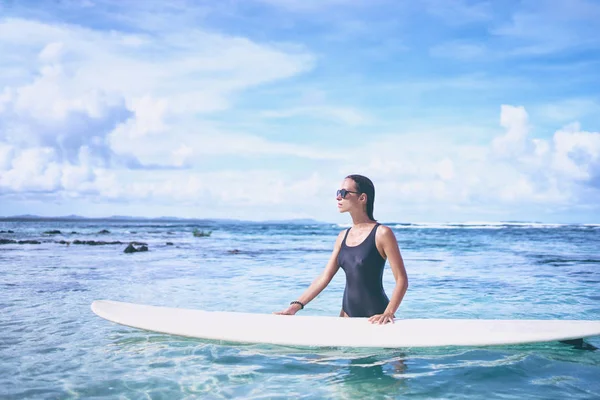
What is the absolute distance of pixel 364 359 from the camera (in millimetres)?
5051

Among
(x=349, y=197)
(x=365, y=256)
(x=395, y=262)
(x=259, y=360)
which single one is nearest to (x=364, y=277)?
(x=365, y=256)

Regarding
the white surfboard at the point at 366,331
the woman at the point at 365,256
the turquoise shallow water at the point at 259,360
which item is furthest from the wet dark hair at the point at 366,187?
the turquoise shallow water at the point at 259,360

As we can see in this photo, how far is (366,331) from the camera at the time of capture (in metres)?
4.84

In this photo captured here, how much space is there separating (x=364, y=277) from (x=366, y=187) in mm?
799

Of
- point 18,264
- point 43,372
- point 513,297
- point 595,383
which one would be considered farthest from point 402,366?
point 18,264

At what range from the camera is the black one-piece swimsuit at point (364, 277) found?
4.62m

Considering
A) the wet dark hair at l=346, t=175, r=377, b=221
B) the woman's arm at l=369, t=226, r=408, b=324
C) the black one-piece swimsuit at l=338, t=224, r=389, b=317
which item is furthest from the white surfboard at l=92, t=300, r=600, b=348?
the wet dark hair at l=346, t=175, r=377, b=221

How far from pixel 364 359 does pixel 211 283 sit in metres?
7.93

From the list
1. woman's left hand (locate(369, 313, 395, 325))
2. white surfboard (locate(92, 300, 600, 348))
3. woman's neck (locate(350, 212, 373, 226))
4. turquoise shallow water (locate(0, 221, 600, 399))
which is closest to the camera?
turquoise shallow water (locate(0, 221, 600, 399))

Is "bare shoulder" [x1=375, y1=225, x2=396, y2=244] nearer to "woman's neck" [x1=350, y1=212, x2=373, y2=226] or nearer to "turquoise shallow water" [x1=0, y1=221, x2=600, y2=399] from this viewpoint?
"woman's neck" [x1=350, y1=212, x2=373, y2=226]

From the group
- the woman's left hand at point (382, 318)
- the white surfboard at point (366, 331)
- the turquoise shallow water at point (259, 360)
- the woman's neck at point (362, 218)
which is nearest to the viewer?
the turquoise shallow water at point (259, 360)

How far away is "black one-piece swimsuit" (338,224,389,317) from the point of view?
4621 mm

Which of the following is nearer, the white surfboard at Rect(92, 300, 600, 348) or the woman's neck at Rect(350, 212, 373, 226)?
the woman's neck at Rect(350, 212, 373, 226)

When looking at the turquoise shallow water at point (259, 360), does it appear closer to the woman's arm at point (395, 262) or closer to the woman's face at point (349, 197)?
the woman's arm at point (395, 262)
